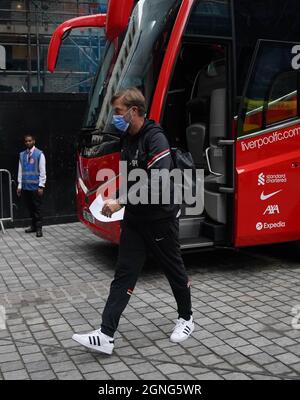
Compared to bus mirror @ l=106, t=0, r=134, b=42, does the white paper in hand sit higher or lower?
lower

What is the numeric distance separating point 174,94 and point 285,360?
4.46 m

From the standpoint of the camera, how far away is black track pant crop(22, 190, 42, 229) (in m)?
9.18

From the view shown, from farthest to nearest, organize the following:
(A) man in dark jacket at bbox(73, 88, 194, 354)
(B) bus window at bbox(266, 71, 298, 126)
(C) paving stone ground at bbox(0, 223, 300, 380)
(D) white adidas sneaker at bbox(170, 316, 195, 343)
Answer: (B) bus window at bbox(266, 71, 298, 126)
(D) white adidas sneaker at bbox(170, 316, 195, 343)
(A) man in dark jacket at bbox(73, 88, 194, 354)
(C) paving stone ground at bbox(0, 223, 300, 380)

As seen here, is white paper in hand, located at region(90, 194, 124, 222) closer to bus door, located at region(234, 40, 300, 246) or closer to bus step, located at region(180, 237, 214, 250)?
bus step, located at region(180, 237, 214, 250)

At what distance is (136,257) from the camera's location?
4273 mm

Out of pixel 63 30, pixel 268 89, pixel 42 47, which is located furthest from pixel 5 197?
pixel 268 89

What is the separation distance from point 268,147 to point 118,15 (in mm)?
2274

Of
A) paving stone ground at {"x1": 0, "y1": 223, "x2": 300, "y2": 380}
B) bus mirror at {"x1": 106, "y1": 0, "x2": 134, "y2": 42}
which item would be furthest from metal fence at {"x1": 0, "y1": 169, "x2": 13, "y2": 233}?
bus mirror at {"x1": 106, "y1": 0, "x2": 134, "y2": 42}

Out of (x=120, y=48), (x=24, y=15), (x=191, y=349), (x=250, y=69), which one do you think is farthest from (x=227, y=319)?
(x=24, y=15)

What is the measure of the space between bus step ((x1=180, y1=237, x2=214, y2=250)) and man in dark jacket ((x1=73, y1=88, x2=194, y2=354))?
5.93ft

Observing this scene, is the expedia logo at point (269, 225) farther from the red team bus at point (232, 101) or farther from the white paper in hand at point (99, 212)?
the white paper in hand at point (99, 212)

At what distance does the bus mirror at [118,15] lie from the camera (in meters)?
6.12

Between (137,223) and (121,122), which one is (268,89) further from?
(137,223)

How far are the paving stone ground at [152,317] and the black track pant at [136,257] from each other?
1.25ft
